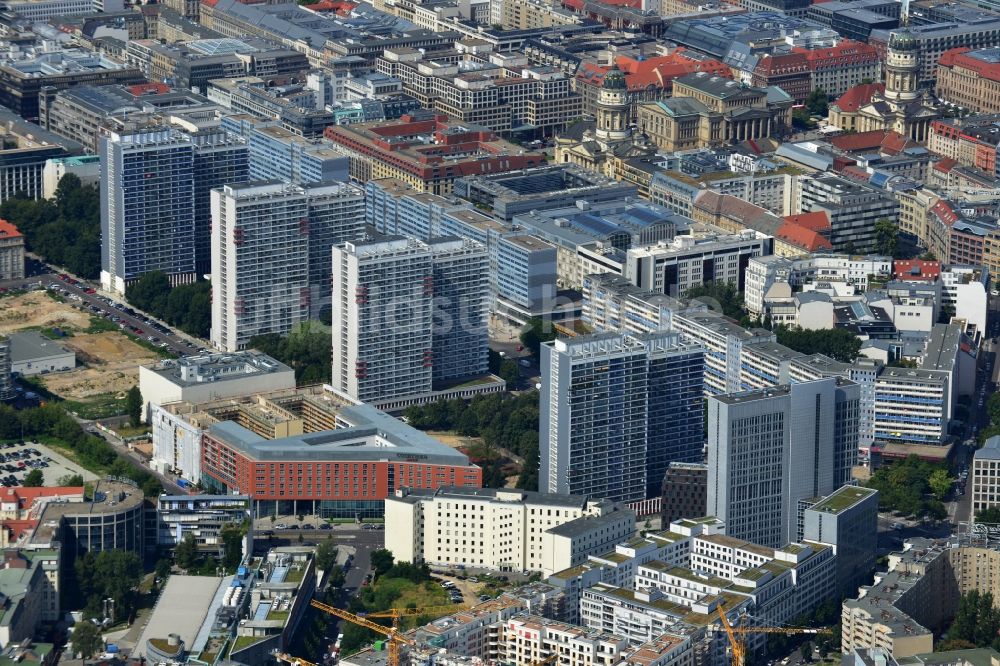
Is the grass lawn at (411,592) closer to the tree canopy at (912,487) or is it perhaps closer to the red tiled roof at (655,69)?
the tree canopy at (912,487)

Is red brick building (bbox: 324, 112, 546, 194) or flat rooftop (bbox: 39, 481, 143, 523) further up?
red brick building (bbox: 324, 112, 546, 194)

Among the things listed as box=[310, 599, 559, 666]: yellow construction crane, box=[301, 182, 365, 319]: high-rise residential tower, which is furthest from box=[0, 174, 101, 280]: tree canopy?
box=[310, 599, 559, 666]: yellow construction crane

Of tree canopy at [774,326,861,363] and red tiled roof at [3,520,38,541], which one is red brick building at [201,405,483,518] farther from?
tree canopy at [774,326,861,363]

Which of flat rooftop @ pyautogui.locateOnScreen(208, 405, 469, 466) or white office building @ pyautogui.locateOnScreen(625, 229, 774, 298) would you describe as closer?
flat rooftop @ pyautogui.locateOnScreen(208, 405, 469, 466)

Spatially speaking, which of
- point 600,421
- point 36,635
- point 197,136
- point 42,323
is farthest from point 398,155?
point 36,635

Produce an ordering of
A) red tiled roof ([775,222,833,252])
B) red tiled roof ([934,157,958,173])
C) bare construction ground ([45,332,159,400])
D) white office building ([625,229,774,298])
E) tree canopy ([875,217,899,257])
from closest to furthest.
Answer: bare construction ground ([45,332,159,400]) < white office building ([625,229,774,298]) < red tiled roof ([775,222,833,252]) < tree canopy ([875,217,899,257]) < red tiled roof ([934,157,958,173])

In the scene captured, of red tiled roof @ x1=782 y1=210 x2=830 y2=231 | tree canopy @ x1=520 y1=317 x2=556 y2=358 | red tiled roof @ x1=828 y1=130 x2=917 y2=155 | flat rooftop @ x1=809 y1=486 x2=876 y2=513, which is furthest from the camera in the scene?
red tiled roof @ x1=828 y1=130 x2=917 y2=155

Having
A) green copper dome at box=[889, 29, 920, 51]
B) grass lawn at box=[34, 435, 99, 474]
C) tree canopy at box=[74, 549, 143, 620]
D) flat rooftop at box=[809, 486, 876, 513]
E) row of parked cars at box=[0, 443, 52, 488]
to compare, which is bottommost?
row of parked cars at box=[0, 443, 52, 488]
